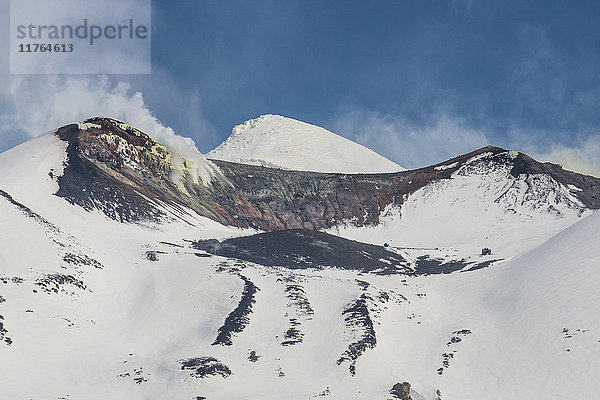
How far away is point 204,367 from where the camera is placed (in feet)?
118

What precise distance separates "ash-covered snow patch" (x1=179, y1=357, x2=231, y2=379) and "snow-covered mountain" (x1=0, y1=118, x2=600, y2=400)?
148 millimetres

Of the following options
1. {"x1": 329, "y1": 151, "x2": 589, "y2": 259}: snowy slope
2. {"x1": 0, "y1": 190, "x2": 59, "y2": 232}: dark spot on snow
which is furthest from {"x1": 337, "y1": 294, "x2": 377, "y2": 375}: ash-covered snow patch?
{"x1": 329, "y1": 151, "x2": 589, "y2": 259}: snowy slope

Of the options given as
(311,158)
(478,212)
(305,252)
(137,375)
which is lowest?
(137,375)

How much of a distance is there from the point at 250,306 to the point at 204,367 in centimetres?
981

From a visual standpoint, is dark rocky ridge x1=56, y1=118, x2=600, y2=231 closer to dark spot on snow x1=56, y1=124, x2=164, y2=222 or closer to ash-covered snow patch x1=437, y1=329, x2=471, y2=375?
dark spot on snow x1=56, y1=124, x2=164, y2=222


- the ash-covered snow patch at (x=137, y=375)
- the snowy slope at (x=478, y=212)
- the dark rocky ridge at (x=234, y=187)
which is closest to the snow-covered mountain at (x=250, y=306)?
the ash-covered snow patch at (x=137, y=375)

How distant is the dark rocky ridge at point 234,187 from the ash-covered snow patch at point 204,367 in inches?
1578

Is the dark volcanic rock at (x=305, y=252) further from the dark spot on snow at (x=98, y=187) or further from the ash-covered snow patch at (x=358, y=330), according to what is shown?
the ash-covered snow patch at (x=358, y=330)

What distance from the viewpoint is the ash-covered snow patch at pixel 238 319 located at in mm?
40500

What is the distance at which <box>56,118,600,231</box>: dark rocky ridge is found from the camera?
81.4 meters

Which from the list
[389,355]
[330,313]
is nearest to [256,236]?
[330,313]

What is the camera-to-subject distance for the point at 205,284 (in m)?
50.0

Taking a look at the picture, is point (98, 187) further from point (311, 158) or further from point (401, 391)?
point (311, 158)

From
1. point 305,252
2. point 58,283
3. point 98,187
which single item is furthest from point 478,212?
point 58,283
